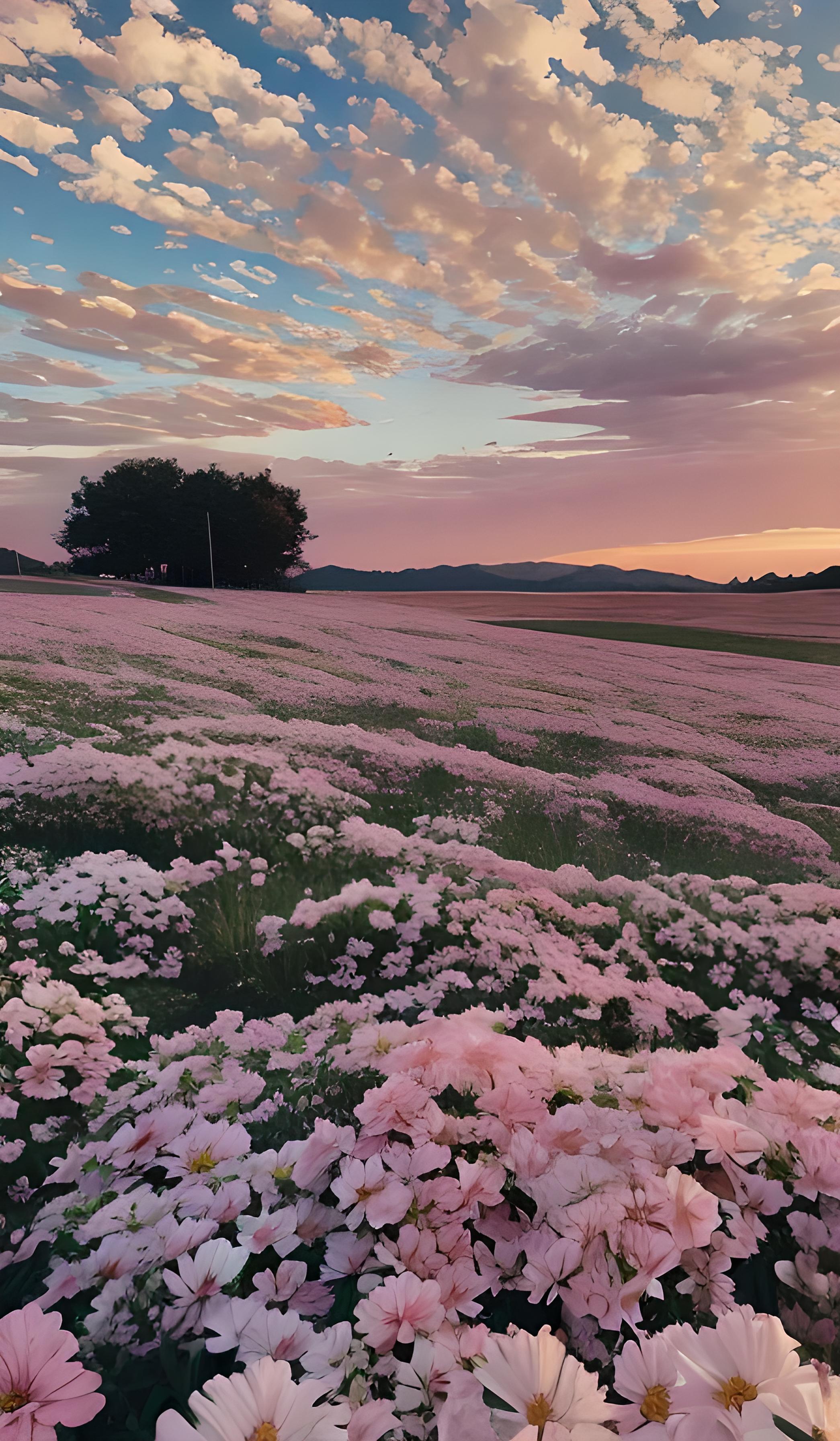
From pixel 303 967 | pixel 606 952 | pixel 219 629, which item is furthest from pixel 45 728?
pixel 219 629

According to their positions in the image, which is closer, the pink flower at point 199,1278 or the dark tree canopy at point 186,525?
the pink flower at point 199,1278

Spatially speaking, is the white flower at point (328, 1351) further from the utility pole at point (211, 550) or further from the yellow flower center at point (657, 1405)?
the utility pole at point (211, 550)

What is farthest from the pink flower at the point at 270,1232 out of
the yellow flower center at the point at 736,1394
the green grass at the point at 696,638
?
the green grass at the point at 696,638

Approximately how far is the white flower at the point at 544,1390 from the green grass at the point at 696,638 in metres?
20.3

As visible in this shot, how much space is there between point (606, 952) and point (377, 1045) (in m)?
2.41

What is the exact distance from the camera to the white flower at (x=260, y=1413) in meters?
1.25

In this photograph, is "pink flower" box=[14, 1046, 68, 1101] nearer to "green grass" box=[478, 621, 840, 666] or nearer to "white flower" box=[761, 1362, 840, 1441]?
"white flower" box=[761, 1362, 840, 1441]

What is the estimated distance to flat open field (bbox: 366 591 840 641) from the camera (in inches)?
957

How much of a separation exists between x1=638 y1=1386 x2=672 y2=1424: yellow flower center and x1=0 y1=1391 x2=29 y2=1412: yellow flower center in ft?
3.67

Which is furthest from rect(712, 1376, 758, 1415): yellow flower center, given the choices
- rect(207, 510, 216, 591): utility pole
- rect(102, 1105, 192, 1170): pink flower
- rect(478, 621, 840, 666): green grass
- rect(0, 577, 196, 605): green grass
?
rect(207, 510, 216, 591): utility pole

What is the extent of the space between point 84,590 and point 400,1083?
20.0 meters

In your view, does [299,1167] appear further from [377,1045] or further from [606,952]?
[606,952]

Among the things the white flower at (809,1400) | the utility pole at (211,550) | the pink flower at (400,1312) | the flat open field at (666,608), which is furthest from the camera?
the flat open field at (666,608)

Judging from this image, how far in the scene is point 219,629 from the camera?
15133 mm
